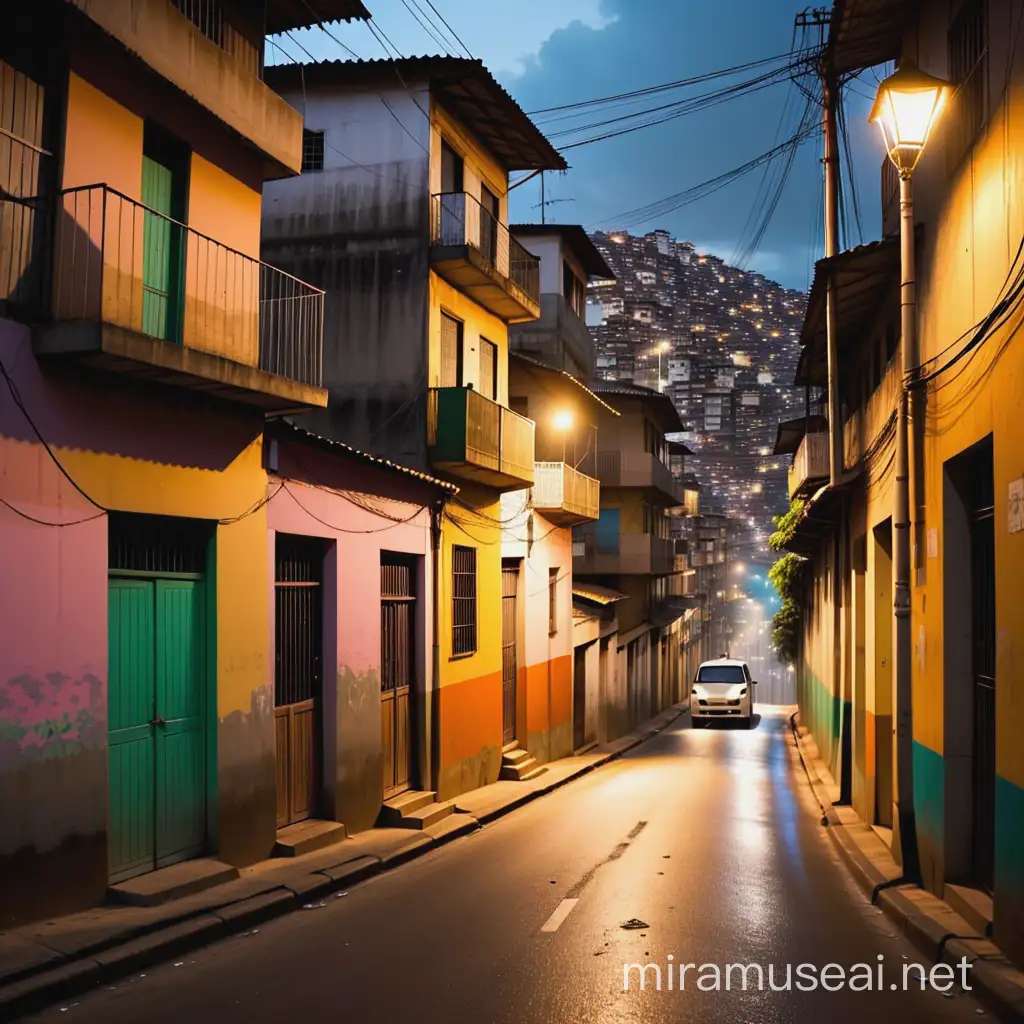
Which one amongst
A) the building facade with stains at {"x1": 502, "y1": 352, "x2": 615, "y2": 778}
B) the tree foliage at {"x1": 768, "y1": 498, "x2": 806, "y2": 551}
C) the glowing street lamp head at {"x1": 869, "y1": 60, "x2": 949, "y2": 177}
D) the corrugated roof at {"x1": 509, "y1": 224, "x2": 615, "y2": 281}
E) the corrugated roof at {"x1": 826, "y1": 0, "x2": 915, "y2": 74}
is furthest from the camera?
the corrugated roof at {"x1": 509, "y1": 224, "x2": 615, "y2": 281}

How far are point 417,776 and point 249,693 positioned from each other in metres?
5.70

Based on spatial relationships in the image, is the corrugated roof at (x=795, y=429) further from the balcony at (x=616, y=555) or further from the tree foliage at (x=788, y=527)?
the balcony at (x=616, y=555)

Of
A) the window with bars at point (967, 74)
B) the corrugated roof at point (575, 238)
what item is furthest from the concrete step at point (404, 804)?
the corrugated roof at point (575, 238)

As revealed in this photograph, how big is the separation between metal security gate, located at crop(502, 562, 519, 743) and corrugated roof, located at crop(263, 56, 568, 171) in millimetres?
8193

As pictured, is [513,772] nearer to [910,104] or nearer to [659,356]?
[910,104]

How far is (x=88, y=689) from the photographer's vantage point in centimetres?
899

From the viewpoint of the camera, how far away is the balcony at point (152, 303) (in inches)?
350

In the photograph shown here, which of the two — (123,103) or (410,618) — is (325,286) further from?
(123,103)

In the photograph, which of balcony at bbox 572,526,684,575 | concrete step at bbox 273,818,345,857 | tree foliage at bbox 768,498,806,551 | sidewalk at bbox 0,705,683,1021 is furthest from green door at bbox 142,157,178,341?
balcony at bbox 572,526,684,575

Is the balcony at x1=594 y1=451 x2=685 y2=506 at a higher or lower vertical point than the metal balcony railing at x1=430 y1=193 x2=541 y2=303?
lower

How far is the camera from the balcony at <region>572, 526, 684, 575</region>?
41688mm

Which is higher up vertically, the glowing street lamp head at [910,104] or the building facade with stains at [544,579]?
the glowing street lamp head at [910,104]

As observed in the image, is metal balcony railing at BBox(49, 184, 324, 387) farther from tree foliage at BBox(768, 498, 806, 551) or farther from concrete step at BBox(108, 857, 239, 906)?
tree foliage at BBox(768, 498, 806, 551)

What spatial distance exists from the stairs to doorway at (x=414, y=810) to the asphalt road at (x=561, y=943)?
2.22 feet
